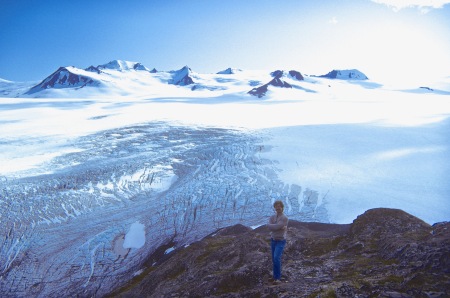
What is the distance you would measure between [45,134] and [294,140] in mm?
26183

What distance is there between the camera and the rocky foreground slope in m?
5.57

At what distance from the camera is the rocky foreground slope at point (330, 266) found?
18.3 ft

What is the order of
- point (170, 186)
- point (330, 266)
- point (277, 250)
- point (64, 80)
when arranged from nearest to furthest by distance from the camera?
point (277, 250), point (330, 266), point (170, 186), point (64, 80)

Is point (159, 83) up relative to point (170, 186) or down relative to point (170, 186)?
up

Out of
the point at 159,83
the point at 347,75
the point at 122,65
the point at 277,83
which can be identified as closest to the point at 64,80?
the point at 159,83

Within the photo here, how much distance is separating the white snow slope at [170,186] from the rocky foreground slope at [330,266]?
3.43m

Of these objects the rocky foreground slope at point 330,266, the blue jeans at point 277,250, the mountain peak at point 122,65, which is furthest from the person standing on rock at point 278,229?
the mountain peak at point 122,65

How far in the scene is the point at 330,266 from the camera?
7.30 m

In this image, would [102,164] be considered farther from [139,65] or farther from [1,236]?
[139,65]

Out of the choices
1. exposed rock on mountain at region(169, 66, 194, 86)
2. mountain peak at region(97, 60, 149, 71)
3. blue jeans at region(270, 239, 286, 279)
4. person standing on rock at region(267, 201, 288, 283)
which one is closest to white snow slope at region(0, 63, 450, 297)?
blue jeans at region(270, 239, 286, 279)

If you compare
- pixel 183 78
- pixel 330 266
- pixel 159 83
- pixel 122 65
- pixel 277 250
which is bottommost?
pixel 330 266

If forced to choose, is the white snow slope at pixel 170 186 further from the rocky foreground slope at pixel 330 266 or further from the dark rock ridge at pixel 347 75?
the dark rock ridge at pixel 347 75

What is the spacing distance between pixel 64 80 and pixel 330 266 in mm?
125834

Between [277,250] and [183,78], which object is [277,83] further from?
[277,250]
